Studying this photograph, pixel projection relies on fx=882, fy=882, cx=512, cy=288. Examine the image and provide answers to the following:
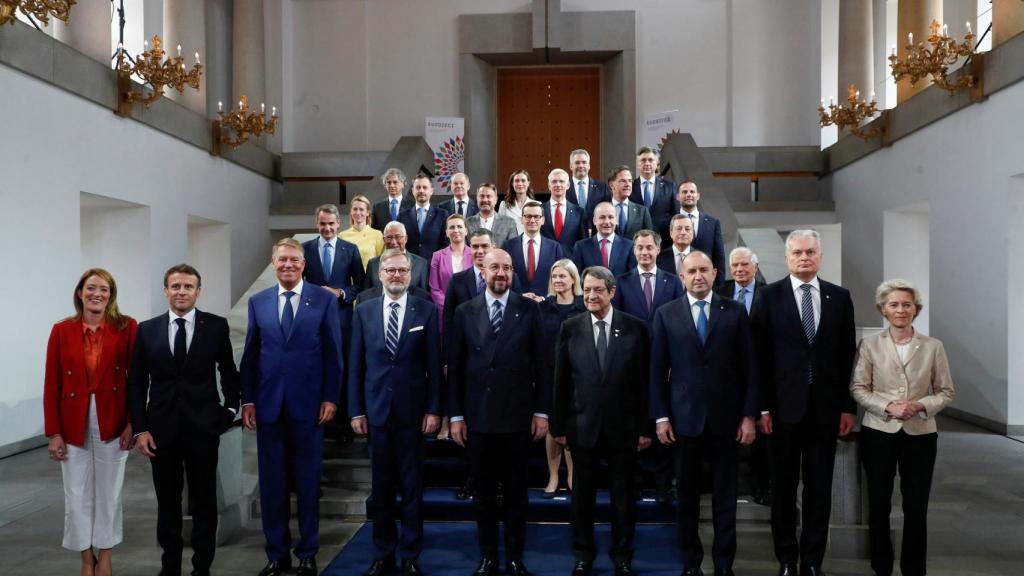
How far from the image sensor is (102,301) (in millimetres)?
3838

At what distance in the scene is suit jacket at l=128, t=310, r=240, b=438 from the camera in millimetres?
3854

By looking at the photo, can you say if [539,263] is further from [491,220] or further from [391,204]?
[391,204]

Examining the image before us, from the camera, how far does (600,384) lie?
4.02 metres

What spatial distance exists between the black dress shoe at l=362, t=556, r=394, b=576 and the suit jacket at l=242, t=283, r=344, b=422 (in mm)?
746

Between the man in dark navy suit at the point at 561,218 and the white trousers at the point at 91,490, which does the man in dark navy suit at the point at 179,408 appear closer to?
the white trousers at the point at 91,490

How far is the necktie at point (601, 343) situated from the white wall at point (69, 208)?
5.36 metres

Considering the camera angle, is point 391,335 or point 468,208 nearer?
point 391,335

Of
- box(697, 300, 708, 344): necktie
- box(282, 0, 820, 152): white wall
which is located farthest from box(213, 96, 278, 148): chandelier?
box(697, 300, 708, 344): necktie

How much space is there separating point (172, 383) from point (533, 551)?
76.7 inches

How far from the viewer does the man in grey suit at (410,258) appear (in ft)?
18.8

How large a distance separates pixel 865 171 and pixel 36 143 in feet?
32.0

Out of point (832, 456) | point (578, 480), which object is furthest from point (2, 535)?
point (832, 456)

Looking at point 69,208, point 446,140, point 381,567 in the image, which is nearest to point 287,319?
point 381,567

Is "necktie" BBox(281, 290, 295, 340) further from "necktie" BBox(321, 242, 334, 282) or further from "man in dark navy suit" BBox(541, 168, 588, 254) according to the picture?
"man in dark navy suit" BBox(541, 168, 588, 254)
